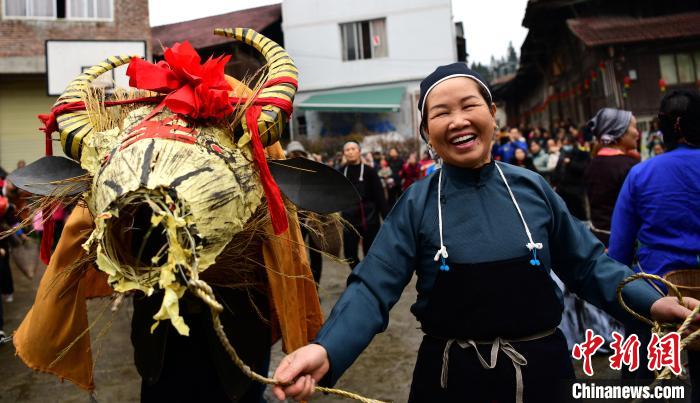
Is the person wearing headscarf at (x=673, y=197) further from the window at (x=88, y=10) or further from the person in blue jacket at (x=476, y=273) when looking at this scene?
the window at (x=88, y=10)

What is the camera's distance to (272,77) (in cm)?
185

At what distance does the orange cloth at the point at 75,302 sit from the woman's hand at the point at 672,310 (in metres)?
1.20

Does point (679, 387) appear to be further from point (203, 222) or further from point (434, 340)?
point (203, 222)

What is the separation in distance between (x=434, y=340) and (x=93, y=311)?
5155 mm

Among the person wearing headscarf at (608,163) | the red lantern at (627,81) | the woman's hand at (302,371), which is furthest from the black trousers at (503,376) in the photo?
the red lantern at (627,81)

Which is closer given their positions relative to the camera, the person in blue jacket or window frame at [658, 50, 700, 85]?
the person in blue jacket

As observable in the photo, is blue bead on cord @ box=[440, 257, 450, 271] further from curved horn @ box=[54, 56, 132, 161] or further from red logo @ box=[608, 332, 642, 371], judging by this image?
curved horn @ box=[54, 56, 132, 161]

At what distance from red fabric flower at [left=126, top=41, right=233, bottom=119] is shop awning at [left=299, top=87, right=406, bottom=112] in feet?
50.1

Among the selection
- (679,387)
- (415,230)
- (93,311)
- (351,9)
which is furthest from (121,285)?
(351,9)

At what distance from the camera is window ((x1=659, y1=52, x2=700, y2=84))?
12.4m

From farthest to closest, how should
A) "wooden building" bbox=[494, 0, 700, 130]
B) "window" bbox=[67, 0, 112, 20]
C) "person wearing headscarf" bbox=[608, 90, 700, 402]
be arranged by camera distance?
"window" bbox=[67, 0, 112, 20] → "wooden building" bbox=[494, 0, 700, 130] → "person wearing headscarf" bbox=[608, 90, 700, 402]

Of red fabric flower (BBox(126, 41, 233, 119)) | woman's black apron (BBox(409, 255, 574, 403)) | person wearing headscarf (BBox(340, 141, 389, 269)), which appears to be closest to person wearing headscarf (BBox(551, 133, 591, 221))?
person wearing headscarf (BBox(340, 141, 389, 269))

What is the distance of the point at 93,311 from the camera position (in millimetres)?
5699

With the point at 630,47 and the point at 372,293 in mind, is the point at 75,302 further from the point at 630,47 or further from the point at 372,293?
the point at 630,47
